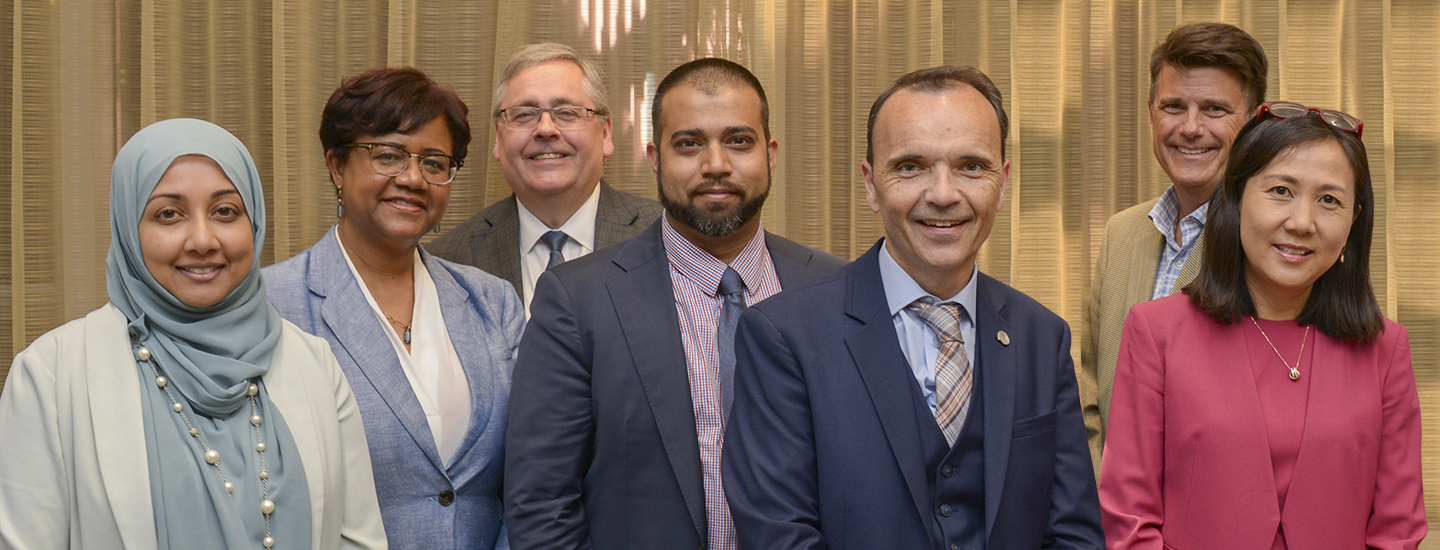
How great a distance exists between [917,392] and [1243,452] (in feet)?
2.03

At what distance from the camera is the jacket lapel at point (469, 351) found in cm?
225

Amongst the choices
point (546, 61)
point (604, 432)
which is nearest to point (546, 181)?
point (546, 61)

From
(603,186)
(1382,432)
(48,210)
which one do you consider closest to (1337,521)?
(1382,432)

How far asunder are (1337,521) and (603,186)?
75.3 inches

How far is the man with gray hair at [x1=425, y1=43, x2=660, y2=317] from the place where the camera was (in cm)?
271

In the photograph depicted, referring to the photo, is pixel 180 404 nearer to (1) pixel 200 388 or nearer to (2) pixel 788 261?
(1) pixel 200 388

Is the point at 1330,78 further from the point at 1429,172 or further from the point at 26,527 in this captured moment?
the point at 26,527

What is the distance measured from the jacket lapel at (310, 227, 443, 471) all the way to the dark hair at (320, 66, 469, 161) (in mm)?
295

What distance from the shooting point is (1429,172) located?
11.2 feet

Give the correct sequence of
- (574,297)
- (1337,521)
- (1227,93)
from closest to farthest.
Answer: (1337,521)
(574,297)
(1227,93)

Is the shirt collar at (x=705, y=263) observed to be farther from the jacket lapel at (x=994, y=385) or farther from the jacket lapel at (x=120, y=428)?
the jacket lapel at (x=120, y=428)

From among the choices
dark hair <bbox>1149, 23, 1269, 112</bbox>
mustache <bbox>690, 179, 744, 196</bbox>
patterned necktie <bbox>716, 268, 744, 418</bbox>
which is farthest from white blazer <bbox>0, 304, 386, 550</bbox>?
dark hair <bbox>1149, 23, 1269, 112</bbox>

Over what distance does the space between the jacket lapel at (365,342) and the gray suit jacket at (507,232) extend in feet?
1.67

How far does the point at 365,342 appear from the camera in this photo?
7.29ft
